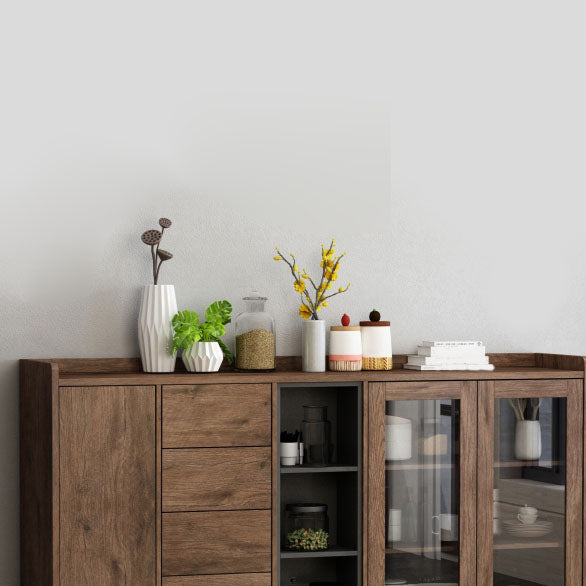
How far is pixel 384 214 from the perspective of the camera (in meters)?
3.52

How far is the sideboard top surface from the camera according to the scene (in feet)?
9.65

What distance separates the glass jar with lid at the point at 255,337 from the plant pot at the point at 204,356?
0.12 metres

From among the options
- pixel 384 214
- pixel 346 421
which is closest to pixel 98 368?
pixel 346 421

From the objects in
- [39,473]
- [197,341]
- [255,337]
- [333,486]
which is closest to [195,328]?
[197,341]

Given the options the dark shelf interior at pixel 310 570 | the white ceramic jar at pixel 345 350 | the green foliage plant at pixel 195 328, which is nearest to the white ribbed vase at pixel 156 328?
the green foliage plant at pixel 195 328

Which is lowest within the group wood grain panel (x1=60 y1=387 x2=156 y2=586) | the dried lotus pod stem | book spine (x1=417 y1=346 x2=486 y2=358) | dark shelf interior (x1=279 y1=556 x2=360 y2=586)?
dark shelf interior (x1=279 y1=556 x2=360 y2=586)

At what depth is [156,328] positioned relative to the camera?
10.3 ft

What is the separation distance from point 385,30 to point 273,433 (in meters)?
1.55

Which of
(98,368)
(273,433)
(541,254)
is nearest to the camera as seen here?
(273,433)

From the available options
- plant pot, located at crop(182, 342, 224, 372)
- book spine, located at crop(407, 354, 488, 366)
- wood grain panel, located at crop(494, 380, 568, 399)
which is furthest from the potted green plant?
wood grain panel, located at crop(494, 380, 568, 399)

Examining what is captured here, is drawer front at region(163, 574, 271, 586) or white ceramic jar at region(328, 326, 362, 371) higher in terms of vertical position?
white ceramic jar at region(328, 326, 362, 371)

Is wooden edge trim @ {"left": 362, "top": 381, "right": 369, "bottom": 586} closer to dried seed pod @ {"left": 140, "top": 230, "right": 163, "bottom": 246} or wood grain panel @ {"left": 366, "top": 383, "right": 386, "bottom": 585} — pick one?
wood grain panel @ {"left": 366, "top": 383, "right": 386, "bottom": 585}

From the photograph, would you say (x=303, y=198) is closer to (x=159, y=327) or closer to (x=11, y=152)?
(x=159, y=327)

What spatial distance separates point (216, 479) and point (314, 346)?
0.57 meters
